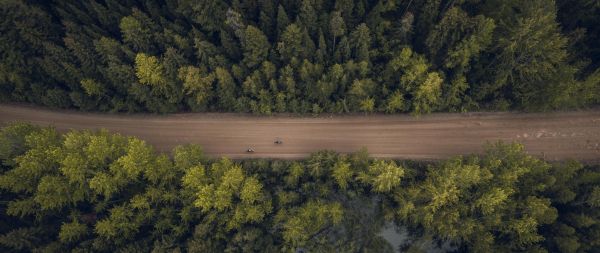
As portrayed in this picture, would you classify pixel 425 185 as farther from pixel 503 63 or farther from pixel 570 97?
pixel 570 97

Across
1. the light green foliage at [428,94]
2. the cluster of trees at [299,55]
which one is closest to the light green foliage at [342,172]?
the cluster of trees at [299,55]

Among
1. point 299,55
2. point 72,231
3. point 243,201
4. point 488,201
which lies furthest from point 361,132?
point 72,231

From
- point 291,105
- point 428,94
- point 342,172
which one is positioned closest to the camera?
point 342,172

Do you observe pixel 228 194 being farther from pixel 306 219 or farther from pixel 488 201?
pixel 488 201

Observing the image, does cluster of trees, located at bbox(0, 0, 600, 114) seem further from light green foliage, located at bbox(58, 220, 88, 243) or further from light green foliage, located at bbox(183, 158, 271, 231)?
light green foliage, located at bbox(58, 220, 88, 243)

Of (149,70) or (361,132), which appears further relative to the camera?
(361,132)

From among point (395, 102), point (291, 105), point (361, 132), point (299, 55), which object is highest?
point (299, 55)

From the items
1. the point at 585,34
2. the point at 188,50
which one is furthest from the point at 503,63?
the point at 188,50
